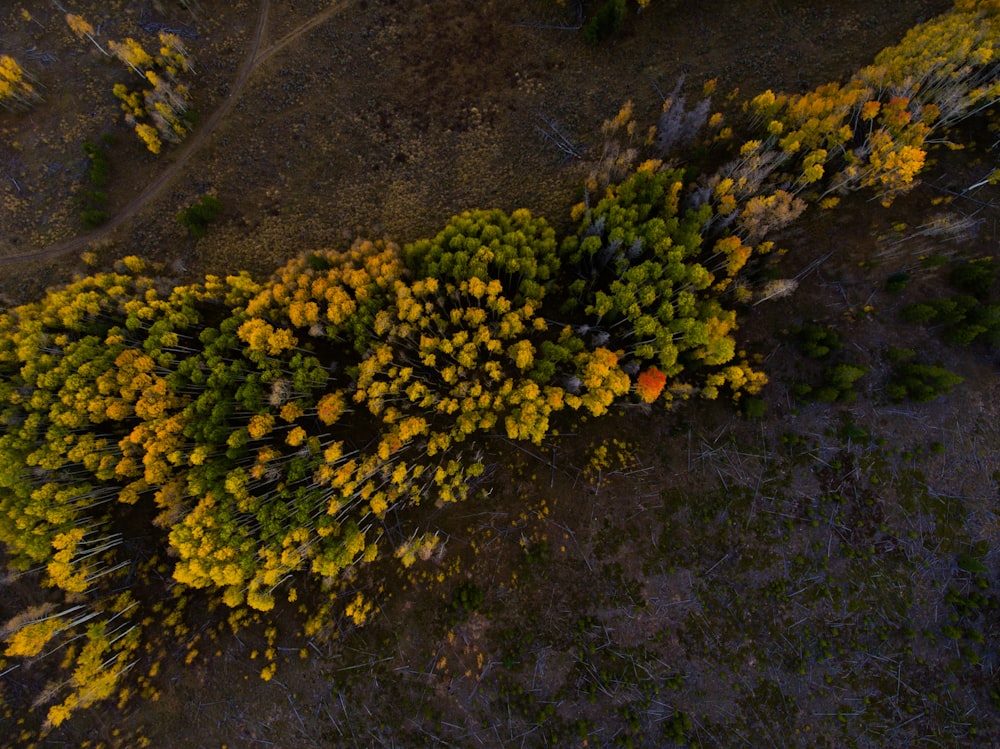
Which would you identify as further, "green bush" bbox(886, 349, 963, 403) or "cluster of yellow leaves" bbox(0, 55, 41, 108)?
"cluster of yellow leaves" bbox(0, 55, 41, 108)

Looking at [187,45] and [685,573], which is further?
[187,45]

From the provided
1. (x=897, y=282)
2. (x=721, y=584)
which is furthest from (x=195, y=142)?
(x=897, y=282)

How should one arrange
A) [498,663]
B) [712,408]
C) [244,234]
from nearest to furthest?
[498,663], [712,408], [244,234]

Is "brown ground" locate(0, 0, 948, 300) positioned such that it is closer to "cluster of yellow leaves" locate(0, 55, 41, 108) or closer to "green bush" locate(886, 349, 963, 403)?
"cluster of yellow leaves" locate(0, 55, 41, 108)

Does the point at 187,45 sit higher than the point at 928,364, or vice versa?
the point at 187,45

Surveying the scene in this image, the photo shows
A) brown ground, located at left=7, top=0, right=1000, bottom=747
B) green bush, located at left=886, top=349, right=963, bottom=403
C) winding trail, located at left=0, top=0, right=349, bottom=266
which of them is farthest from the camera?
winding trail, located at left=0, top=0, right=349, bottom=266

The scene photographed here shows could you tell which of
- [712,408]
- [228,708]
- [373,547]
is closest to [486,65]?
[712,408]

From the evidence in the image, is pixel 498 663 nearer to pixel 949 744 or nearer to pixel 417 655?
pixel 417 655

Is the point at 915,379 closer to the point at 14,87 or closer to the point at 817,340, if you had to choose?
the point at 817,340

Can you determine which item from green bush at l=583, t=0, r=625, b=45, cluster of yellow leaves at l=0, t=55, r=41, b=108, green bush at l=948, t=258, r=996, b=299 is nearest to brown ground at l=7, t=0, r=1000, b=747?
green bush at l=948, t=258, r=996, b=299

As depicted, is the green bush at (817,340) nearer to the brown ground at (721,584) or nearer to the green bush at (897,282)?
the brown ground at (721,584)
